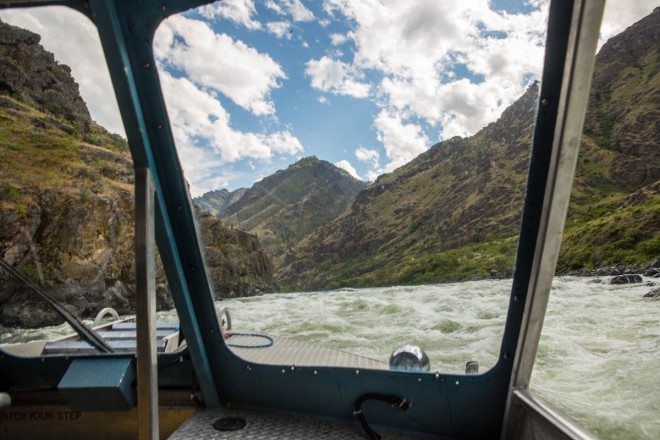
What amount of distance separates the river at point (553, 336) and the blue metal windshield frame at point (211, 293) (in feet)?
0.60

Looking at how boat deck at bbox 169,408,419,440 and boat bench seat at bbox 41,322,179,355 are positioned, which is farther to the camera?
boat bench seat at bbox 41,322,179,355

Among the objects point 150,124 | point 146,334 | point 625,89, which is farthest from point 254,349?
point 625,89

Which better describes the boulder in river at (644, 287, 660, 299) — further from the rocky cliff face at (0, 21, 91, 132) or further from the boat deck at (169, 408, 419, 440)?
the rocky cliff face at (0, 21, 91, 132)

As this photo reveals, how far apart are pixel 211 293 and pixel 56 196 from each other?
1515 mm

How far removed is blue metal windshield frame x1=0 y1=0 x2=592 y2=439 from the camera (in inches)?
66.8

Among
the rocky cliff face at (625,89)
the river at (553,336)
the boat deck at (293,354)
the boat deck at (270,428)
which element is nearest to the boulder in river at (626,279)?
the river at (553,336)

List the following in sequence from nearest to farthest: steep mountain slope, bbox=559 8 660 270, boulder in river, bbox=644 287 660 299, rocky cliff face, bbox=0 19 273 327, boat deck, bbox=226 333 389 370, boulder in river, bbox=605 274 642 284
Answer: steep mountain slope, bbox=559 8 660 270
rocky cliff face, bbox=0 19 273 327
boat deck, bbox=226 333 389 370
boulder in river, bbox=644 287 660 299
boulder in river, bbox=605 274 642 284

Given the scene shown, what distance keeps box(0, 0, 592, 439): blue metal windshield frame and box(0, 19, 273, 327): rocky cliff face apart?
0.49ft

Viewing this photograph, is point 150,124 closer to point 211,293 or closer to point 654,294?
point 211,293

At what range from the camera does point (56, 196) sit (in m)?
2.88

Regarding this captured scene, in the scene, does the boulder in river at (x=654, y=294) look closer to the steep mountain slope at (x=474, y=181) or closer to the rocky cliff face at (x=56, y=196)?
the steep mountain slope at (x=474, y=181)

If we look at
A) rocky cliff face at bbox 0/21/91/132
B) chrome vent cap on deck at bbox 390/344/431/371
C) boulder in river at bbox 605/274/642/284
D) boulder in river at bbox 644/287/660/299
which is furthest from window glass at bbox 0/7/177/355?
boulder in river at bbox 605/274/642/284

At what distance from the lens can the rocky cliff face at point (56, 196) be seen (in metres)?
2.33

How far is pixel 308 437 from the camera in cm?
221
